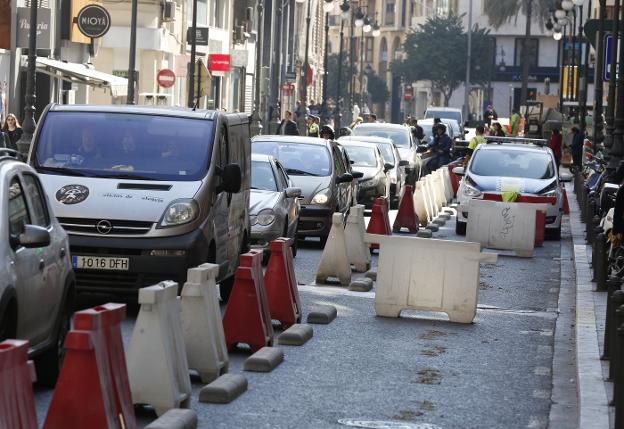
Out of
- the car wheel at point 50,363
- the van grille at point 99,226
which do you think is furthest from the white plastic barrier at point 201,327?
the van grille at point 99,226

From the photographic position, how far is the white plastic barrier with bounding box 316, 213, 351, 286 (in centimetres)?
1817

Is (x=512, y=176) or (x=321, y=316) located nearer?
(x=321, y=316)

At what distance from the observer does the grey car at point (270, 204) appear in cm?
1994

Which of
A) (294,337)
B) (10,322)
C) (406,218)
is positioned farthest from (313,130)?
(10,322)

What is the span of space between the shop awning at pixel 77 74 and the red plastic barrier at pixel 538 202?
18295mm

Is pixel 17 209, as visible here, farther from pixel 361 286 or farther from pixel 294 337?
pixel 361 286

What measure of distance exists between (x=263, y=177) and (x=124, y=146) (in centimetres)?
639

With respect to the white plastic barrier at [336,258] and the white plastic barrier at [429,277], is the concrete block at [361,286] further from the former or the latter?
the white plastic barrier at [429,277]

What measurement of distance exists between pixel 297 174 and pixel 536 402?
14.1 m

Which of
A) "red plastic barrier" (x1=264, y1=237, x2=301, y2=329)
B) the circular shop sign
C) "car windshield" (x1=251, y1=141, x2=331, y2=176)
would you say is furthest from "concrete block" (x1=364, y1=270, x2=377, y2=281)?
the circular shop sign

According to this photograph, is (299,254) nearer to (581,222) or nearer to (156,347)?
(581,222)

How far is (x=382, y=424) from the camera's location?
9578 mm

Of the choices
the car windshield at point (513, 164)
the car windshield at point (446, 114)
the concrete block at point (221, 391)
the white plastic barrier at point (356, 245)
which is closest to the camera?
the concrete block at point (221, 391)

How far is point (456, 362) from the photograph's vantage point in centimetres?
1257
